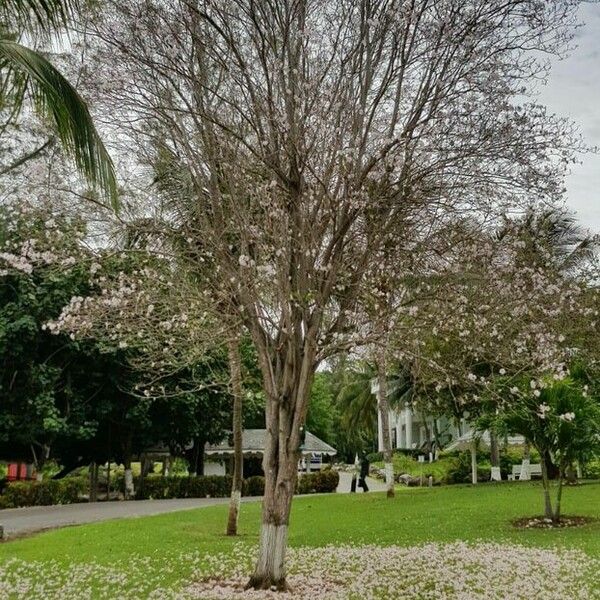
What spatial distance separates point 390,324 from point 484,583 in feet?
10.2

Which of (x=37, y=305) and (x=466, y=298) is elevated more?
(x=37, y=305)

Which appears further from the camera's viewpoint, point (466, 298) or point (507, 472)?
point (507, 472)

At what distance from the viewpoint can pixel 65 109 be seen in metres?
5.82

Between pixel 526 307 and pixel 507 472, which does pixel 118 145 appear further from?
pixel 507 472

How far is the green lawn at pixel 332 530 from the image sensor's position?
430 inches

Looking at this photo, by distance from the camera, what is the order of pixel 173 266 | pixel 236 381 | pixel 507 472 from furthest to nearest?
pixel 507 472 → pixel 236 381 → pixel 173 266

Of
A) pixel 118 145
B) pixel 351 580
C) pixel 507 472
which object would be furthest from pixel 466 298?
pixel 507 472

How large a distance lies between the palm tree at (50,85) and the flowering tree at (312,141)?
217 cm

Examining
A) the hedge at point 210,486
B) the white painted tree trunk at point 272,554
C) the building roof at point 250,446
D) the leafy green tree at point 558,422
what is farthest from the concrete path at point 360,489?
the white painted tree trunk at point 272,554

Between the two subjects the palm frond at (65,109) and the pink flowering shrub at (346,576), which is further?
the pink flowering shrub at (346,576)

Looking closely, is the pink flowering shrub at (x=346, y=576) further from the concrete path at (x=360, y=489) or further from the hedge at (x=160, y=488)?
the concrete path at (x=360, y=489)

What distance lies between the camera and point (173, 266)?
9898 mm

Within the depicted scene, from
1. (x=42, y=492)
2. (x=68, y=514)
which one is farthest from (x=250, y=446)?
(x=68, y=514)

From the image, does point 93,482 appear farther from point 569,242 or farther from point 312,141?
point 312,141
